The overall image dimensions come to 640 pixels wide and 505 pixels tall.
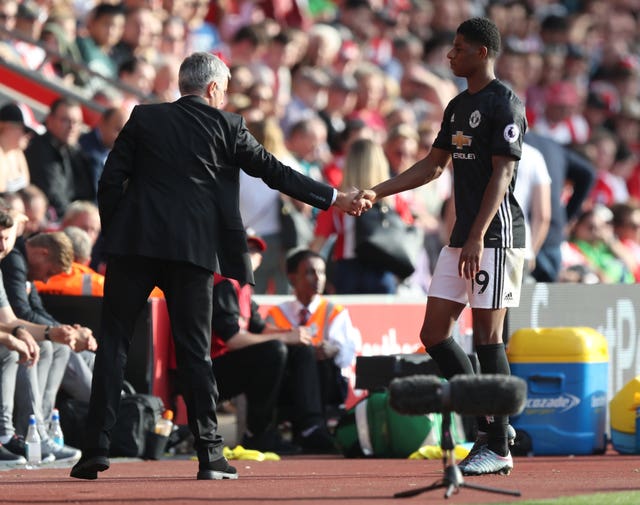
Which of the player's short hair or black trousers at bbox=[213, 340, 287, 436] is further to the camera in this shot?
black trousers at bbox=[213, 340, 287, 436]

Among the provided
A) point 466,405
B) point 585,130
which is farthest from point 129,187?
point 585,130

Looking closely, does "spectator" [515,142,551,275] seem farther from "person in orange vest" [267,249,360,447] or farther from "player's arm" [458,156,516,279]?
"player's arm" [458,156,516,279]

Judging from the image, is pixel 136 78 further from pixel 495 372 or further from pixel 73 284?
pixel 495 372

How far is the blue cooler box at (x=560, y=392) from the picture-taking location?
34.8 ft

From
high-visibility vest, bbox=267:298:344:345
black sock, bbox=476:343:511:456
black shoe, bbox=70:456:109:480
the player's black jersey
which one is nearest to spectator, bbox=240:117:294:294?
high-visibility vest, bbox=267:298:344:345

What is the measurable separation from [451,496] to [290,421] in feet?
14.5

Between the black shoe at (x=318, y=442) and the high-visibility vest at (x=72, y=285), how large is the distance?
1818 millimetres

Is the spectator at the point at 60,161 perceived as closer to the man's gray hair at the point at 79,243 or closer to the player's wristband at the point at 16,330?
the man's gray hair at the point at 79,243

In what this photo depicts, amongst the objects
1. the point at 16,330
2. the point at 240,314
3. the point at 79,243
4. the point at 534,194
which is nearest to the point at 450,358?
the point at 16,330

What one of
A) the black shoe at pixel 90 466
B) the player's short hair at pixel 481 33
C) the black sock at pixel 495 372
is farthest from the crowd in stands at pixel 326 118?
the player's short hair at pixel 481 33

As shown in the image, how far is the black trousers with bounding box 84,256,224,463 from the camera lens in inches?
305

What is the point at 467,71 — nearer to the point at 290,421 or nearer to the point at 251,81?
the point at 290,421

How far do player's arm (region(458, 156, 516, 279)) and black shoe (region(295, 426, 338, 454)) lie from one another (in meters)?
3.41

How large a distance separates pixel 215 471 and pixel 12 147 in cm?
541
